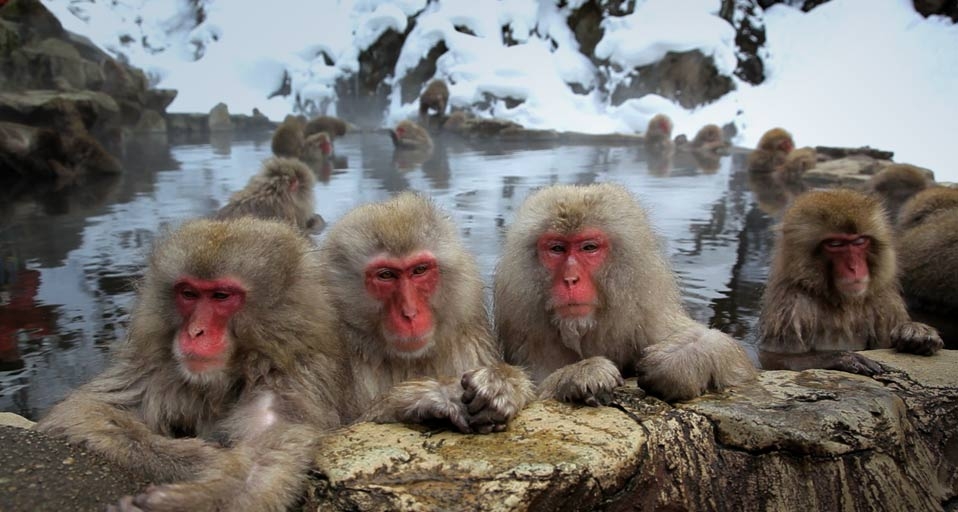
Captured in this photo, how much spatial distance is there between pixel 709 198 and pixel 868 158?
373 cm

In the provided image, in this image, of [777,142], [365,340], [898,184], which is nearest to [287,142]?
[777,142]

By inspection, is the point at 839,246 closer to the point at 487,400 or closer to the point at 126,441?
the point at 487,400

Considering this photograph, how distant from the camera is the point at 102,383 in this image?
2883 mm

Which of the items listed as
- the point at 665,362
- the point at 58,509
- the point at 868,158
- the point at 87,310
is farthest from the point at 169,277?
the point at 868,158

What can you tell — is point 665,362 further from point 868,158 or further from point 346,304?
point 868,158

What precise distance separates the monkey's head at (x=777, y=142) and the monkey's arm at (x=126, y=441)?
488 inches

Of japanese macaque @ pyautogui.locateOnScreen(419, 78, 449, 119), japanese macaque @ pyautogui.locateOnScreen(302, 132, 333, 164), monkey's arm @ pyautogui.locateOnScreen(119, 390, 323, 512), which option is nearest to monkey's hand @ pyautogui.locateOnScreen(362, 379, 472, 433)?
monkey's arm @ pyautogui.locateOnScreen(119, 390, 323, 512)

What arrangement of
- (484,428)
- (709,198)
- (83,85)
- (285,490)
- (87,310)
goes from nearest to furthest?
(285,490)
(484,428)
(87,310)
(709,198)
(83,85)

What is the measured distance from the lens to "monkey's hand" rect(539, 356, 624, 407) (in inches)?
115

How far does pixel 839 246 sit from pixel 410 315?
2.70m

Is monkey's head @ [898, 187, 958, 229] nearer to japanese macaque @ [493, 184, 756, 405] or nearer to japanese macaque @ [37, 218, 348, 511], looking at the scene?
japanese macaque @ [493, 184, 756, 405]

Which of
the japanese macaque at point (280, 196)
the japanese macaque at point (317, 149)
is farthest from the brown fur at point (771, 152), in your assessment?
the japanese macaque at point (280, 196)

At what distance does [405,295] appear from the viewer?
2.90 meters

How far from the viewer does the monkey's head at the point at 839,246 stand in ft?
14.2
